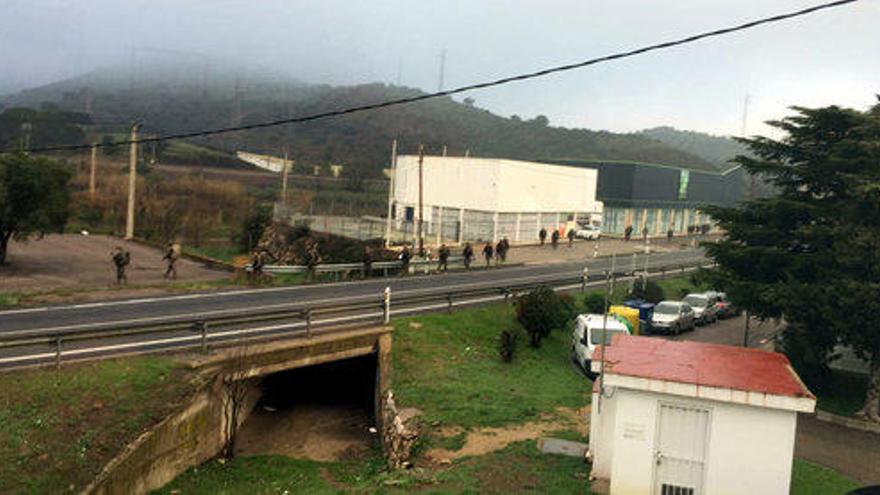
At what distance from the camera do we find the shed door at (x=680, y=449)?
12680 millimetres

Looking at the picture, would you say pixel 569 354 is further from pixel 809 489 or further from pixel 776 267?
pixel 809 489

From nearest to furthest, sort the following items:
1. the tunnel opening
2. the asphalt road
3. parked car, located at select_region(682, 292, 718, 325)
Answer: the tunnel opening → the asphalt road → parked car, located at select_region(682, 292, 718, 325)

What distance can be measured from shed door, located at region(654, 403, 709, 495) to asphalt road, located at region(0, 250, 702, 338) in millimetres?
13467

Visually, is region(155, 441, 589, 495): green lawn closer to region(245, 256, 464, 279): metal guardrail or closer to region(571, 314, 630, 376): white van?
region(571, 314, 630, 376): white van

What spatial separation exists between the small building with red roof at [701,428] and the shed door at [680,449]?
0.05 ft

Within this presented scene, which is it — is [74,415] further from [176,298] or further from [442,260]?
[442,260]

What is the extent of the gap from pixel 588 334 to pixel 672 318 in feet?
28.5

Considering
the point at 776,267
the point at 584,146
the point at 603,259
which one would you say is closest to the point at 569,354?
the point at 776,267

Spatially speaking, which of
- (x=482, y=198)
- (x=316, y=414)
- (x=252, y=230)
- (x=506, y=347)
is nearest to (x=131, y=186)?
(x=252, y=230)

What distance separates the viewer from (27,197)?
30625mm

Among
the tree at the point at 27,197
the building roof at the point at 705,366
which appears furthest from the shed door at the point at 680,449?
the tree at the point at 27,197

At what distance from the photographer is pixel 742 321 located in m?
36.7

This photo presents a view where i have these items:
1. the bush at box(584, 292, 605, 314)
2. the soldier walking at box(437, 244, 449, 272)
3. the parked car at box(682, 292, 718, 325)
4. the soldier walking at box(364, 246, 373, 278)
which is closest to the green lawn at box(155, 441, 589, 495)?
the bush at box(584, 292, 605, 314)

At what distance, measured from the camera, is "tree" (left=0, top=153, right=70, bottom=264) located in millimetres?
29953
